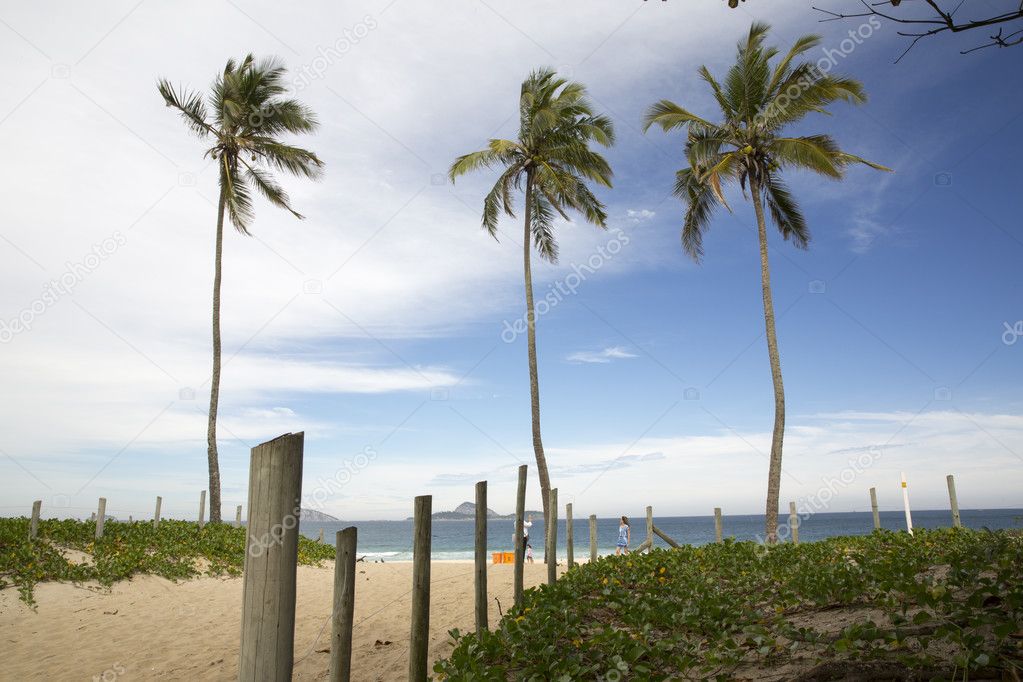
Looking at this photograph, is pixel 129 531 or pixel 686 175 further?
pixel 686 175

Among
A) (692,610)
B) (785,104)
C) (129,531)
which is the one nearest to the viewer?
(692,610)

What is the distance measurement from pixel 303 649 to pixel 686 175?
17780mm

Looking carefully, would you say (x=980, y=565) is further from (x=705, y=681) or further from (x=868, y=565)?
(x=705, y=681)

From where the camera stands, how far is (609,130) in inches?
847

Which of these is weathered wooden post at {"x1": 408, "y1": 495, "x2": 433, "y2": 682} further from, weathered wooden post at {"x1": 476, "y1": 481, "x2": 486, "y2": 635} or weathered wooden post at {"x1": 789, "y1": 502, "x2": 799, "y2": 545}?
weathered wooden post at {"x1": 789, "y1": 502, "x2": 799, "y2": 545}

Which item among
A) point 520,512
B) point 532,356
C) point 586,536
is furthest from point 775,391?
point 586,536

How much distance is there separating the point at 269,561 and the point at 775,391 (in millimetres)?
17247

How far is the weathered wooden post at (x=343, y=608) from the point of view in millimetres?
4832

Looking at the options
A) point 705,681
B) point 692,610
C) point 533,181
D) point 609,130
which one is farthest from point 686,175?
point 705,681

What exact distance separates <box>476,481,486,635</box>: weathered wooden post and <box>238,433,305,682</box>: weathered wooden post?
187 inches

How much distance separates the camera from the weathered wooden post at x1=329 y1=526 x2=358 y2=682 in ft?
15.9

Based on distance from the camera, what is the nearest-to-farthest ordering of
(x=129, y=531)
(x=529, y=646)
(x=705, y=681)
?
(x=705, y=681) < (x=529, y=646) < (x=129, y=531)

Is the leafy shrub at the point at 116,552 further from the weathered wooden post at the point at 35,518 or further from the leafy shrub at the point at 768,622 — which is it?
the leafy shrub at the point at 768,622

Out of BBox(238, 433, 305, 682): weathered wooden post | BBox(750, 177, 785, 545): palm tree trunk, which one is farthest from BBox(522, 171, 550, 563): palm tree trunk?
BBox(238, 433, 305, 682): weathered wooden post
